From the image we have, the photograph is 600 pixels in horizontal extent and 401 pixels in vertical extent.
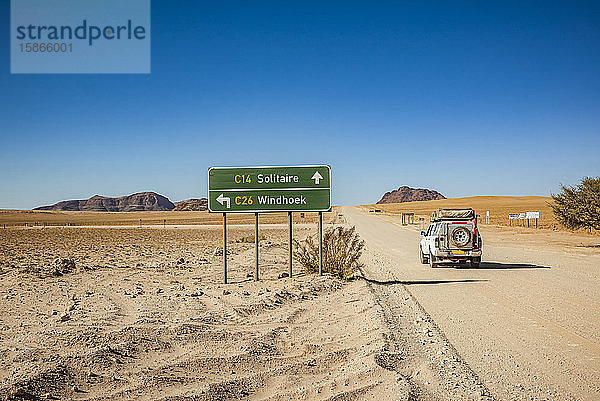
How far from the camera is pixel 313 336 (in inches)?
335

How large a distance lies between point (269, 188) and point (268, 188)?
0.09ft

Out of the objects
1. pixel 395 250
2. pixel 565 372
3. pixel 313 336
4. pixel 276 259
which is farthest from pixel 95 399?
pixel 395 250

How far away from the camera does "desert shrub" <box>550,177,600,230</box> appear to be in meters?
31.4

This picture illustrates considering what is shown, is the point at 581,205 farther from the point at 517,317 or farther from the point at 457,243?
the point at 517,317

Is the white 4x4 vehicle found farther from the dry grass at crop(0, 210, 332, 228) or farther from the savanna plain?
the dry grass at crop(0, 210, 332, 228)

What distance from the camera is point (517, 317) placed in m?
10.1

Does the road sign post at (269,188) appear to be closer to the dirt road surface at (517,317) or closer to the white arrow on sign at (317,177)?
the white arrow on sign at (317,177)

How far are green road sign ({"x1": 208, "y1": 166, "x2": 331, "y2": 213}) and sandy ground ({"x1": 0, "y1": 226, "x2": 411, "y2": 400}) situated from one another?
2.07m

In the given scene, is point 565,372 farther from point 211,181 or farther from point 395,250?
point 395,250

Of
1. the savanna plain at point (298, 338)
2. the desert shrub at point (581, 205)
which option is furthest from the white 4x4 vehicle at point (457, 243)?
the desert shrub at point (581, 205)

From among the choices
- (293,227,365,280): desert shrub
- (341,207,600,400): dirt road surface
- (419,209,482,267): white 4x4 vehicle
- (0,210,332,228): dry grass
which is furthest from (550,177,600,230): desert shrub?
(0,210,332,228): dry grass

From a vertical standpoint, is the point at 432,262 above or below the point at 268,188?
below

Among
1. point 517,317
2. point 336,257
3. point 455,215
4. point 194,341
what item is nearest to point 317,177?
point 336,257

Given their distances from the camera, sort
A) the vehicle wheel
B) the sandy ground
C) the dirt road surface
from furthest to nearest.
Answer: the vehicle wheel < the dirt road surface < the sandy ground
